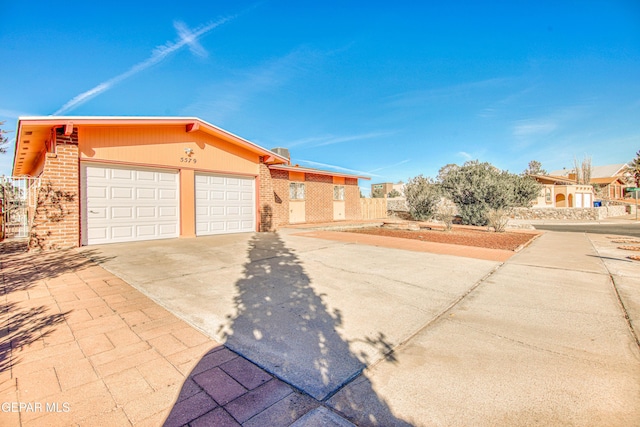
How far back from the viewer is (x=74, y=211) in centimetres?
750

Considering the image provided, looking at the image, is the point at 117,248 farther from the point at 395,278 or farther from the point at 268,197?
the point at 395,278

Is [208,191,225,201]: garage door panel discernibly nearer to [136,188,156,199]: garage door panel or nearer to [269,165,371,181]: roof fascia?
[136,188,156,199]: garage door panel

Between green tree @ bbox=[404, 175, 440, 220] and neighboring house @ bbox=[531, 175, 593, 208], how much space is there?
19.1 meters

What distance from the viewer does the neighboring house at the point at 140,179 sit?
732 cm

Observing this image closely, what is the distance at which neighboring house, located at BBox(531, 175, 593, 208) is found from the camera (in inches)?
1195

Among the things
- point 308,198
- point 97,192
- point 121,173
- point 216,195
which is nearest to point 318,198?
point 308,198

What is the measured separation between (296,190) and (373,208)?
26.3 feet

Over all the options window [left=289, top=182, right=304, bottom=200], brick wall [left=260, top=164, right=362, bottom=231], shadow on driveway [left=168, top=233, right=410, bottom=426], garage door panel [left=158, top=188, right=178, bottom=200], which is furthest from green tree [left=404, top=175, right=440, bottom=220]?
shadow on driveway [left=168, top=233, right=410, bottom=426]

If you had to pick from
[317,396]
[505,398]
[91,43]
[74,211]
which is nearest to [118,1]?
[91,43]

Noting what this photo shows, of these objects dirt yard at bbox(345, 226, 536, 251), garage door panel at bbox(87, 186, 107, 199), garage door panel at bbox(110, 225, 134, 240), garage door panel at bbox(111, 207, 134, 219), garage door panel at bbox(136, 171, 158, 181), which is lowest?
dirt yard at bbox(345, 226, 536, 251)

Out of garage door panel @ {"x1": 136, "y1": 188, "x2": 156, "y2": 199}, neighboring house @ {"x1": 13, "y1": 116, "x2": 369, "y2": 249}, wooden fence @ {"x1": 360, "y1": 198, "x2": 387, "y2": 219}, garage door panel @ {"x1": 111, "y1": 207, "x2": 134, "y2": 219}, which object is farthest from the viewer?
wooden fence @ {"x1": 360, "y1": 198, "x2": 387, "y2": 219}

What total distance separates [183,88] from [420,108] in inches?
648

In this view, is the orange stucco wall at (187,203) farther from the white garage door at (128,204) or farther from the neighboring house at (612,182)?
the neighboring house at (612,182)

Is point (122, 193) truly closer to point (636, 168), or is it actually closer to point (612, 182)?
point (636, 168)
